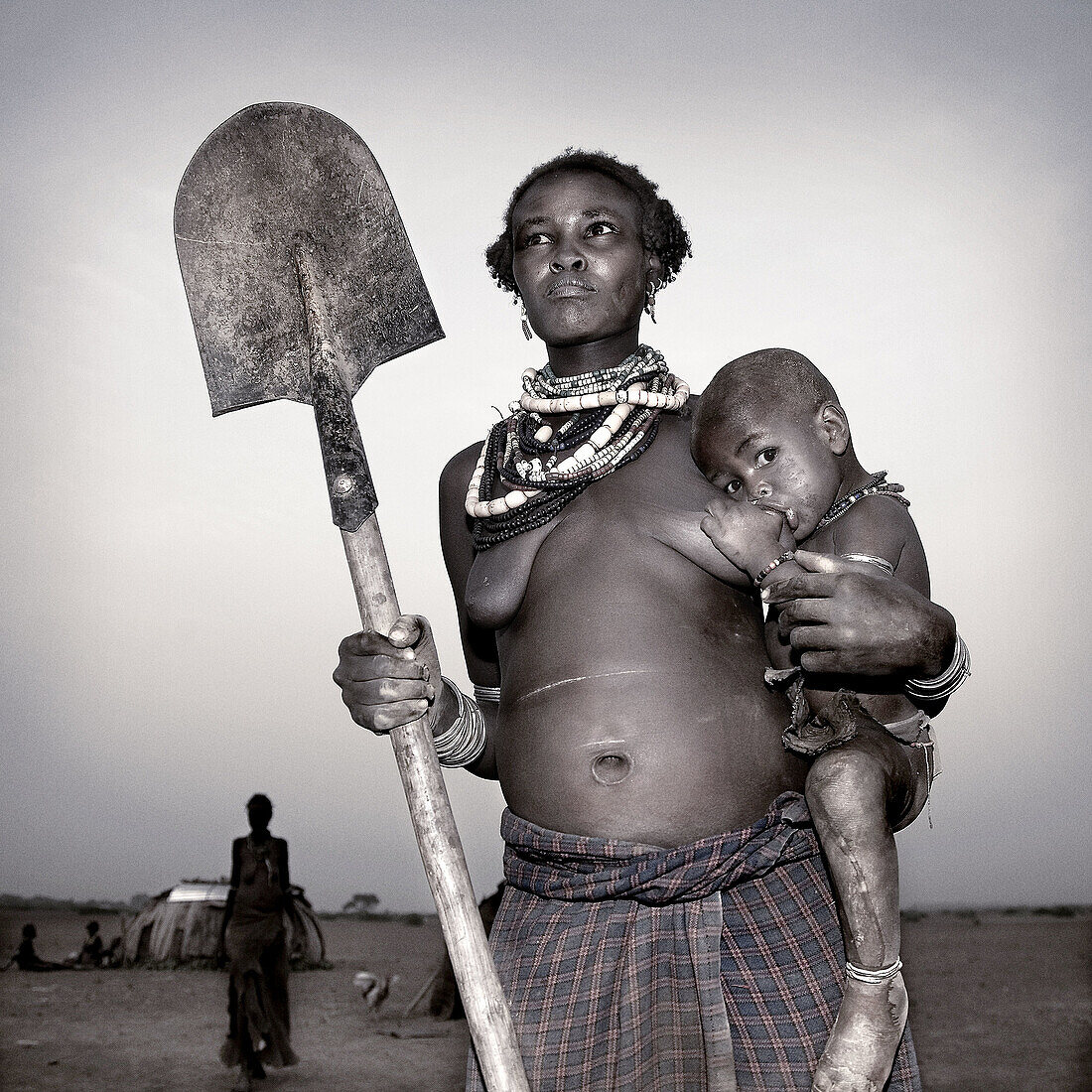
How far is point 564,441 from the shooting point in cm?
197

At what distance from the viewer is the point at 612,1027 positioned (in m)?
1.70

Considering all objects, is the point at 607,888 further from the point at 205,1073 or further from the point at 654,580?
the point at 205,1073

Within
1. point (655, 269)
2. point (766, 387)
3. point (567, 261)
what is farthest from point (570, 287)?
point (766, 387)

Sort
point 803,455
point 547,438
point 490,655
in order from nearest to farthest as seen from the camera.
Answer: point 803,455 < point 547,438 < point 490,655

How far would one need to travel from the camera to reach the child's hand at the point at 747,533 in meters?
1.70

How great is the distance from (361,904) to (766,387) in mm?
7680

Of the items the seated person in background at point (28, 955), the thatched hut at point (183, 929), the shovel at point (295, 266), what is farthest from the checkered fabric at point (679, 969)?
the seated person in background at point (28, 955)

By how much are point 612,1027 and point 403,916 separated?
27.4 feet

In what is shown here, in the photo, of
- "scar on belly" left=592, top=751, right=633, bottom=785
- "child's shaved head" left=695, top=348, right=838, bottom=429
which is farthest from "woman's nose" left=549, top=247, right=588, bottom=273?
"scar on belly" left=592, top=751, right=633, bottom=785

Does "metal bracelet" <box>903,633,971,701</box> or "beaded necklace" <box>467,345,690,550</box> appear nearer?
"metal bracelet" <box>903,633,971,701</box>

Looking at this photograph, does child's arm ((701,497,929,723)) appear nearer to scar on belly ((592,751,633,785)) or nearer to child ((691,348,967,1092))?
child ((691,348,967,1092))

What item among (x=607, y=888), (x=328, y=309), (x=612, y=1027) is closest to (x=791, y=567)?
(x=607, y=888)

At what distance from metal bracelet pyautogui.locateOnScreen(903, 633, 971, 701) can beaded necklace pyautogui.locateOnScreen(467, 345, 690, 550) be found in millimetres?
555

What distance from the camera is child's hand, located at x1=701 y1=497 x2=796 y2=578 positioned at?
5.57ft
